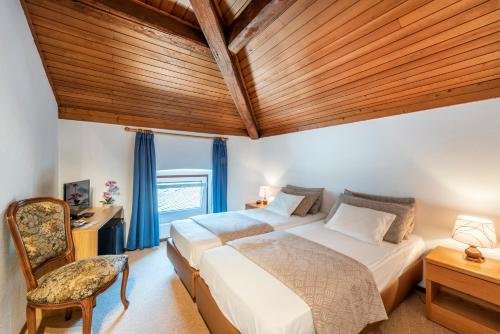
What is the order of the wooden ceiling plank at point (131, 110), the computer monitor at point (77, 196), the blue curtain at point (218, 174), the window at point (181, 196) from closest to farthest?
the computer monitor at point (77, 196), the wooden ceiling plank at point (131, 110), the window at point (181, 196), the blue curtain at point (218, 174)

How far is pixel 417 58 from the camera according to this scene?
1867 mm

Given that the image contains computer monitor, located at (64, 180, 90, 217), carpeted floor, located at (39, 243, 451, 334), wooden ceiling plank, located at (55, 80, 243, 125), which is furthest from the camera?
wooden ceiling plank, located at (55, 80, 243, 125)

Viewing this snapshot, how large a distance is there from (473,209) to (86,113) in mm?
4867

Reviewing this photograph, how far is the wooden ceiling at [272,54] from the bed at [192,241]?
5.48 ft

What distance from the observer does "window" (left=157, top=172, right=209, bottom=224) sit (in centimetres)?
404

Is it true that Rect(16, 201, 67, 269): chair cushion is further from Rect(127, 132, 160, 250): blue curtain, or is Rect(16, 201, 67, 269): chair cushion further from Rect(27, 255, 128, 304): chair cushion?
Rect(127, 132, 160, 250): blue curtain

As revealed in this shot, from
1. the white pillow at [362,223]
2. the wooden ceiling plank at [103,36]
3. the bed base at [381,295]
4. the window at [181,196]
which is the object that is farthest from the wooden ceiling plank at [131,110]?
the white pillow at [362,223]

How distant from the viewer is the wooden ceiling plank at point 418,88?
177 centimetres

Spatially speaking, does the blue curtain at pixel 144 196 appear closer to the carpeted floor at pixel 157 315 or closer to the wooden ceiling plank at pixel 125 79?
the wooden ceiling plank at pixel 125 79

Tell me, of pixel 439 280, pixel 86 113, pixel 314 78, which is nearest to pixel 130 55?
pixel 86 113

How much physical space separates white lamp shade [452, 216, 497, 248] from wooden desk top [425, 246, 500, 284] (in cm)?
18

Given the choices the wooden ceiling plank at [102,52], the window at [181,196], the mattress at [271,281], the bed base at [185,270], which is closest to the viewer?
the mattress at [271,281]

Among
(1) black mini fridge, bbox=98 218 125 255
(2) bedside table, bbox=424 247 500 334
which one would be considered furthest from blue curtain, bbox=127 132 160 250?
(2) bedside table, bbox=424 247 500 334

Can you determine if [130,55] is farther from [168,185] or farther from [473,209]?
[473,209]
